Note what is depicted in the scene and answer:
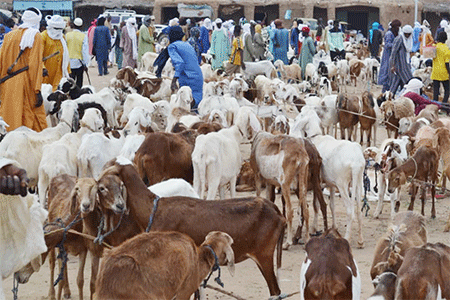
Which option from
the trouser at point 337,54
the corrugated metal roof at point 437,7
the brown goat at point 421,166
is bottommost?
the brown goat at point 421,166

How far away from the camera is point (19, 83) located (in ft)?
31.8

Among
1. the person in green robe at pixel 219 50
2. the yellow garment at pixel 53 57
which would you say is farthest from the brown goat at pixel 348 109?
the person in green robe at pixel 219 50

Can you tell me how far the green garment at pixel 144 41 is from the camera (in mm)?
22688

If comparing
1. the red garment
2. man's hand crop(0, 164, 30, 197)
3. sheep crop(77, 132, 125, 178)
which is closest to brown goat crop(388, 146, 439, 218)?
sheep crop(77, 132, 125, 178)

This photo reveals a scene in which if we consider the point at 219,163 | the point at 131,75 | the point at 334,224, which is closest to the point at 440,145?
the point at 334,224

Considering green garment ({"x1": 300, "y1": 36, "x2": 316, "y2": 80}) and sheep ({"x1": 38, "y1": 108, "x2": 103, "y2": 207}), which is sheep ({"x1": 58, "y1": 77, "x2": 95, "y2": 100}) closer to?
sheep ({"x1": 38, "y1": 108, "x2": 103, "y2": 207})

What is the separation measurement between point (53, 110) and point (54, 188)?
4.69 m

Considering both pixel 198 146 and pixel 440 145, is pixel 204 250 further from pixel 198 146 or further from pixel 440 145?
pixel 440 145

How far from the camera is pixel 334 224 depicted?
30.0 feet

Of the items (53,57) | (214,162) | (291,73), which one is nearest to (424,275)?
(214,162)

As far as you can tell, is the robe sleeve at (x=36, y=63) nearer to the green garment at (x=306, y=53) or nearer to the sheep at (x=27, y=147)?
the sheep at (x=27, y=147)

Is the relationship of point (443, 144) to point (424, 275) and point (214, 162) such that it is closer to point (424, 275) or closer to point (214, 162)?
point (214, 162)

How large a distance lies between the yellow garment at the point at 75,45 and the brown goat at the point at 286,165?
307 inches

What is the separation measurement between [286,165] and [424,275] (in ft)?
12.0
